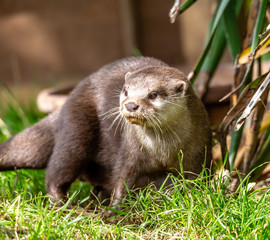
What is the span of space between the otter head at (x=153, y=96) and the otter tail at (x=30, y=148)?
23.2 inches

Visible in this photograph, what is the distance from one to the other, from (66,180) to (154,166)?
477mm

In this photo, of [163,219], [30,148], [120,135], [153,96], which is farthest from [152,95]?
[30,148]

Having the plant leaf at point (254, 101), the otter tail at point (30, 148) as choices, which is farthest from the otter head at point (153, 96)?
the otter tail at point (30, 148)

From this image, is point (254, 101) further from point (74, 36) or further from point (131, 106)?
point (74, 36)

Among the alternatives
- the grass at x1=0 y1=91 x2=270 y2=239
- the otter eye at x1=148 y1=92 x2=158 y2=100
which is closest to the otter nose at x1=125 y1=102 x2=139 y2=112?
the otter eye at x1=148 y1=92 x2=158 y2=100

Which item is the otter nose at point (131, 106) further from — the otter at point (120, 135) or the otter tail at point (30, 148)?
the otter tail at point (30, 148)

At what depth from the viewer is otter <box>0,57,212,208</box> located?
251 cm

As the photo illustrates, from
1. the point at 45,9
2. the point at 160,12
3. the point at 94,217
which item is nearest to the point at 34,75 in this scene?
the point at 45,9

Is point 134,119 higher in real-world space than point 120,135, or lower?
higher

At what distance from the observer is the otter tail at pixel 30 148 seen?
2885mm

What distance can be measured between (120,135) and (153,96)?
0.39m

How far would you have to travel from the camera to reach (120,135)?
109 inches

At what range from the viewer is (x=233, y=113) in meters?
2.52

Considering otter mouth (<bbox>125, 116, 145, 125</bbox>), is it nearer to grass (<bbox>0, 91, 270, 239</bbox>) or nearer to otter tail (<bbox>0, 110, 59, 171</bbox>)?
grass (<bbox>0, 91, 270, 239</bbox>)
